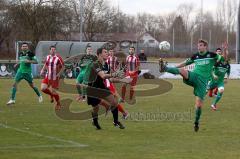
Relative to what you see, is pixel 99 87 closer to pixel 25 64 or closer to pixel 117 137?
pixel 117 137

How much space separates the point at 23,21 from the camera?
65938mm

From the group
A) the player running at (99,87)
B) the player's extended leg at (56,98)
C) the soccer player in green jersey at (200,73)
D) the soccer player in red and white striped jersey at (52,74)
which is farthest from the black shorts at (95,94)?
the soccer player in red and white striped jersey at (52,74)

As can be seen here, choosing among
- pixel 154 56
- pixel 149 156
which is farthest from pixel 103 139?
pixel 154 56

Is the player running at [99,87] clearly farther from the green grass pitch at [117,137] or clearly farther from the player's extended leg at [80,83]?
the player's extended leg at [80,83]

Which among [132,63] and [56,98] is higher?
[132,63]

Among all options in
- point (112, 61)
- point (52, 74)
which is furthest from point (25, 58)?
point (112, 61)

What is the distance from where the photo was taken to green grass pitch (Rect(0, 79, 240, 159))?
10.4 m

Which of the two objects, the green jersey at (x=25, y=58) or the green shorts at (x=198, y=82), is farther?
the green jersey at (x=25, y=58)

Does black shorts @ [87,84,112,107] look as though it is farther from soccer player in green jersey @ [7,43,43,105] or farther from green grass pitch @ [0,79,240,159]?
soccer player in green jersey @ [7,43,43,105]

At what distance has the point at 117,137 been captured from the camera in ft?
41.0

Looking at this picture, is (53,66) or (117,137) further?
(53,66)

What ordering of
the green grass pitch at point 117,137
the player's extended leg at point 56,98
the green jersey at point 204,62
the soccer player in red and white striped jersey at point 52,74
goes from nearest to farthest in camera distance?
the green grass pitch at point 117,137
the green jersey at point 204,62
the player's extended leg at point 56,98
the soccer player in red and white striped jersey at point 52,74

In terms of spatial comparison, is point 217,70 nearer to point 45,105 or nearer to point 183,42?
point 45,105

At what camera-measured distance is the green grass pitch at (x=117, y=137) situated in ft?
34.0
